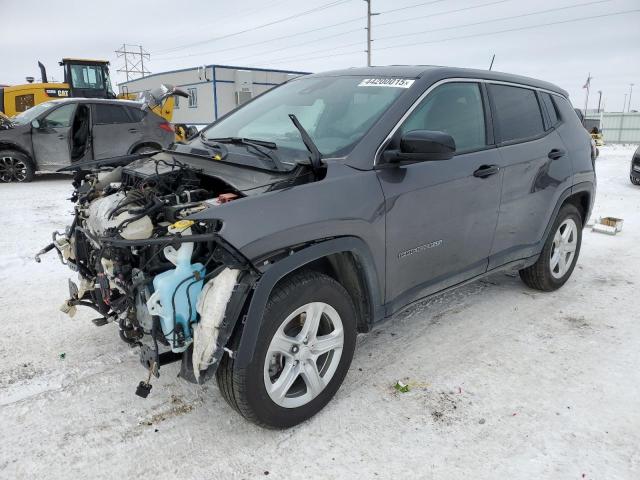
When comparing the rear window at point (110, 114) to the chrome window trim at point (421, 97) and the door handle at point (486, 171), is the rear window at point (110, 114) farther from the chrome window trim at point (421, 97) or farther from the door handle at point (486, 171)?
the door handle at point (486, 171)

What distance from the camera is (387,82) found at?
3230 mm

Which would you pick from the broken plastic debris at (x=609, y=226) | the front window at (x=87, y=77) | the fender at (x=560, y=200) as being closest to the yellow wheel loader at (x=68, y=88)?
the front window at (x=87, y=77)

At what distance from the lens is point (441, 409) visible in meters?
2.81

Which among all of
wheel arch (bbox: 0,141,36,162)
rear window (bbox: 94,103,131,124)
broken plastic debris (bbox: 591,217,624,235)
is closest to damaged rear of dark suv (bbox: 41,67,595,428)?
broken plastic debris (bbox: 591,217,624,235)

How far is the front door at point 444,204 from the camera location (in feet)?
9.54

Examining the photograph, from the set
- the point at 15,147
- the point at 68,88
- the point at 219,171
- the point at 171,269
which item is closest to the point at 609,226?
the point at 219,171

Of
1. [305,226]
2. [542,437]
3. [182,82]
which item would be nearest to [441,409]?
[542,437]

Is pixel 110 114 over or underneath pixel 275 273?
over

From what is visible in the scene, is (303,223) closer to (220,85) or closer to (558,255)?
(558,255)

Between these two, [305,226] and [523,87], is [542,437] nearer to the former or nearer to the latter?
[305,226]

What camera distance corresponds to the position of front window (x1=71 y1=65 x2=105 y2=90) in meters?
16.2

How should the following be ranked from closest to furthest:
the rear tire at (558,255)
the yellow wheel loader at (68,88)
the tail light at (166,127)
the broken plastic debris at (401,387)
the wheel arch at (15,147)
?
1. the broken plastic debris at (401,387)
2. the rear tire at (558,255)
3. the wheel arch at (15,147)
4. the tail light at (166,127)
5. the yellow wheel loader at (68,88)

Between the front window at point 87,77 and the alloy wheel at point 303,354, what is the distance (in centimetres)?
1667

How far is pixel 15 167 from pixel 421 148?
1007cm
